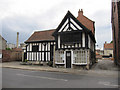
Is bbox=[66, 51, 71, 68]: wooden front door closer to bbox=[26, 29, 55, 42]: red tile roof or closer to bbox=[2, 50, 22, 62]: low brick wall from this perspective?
bbox=[26, 29, 55, 42]: red tile roof

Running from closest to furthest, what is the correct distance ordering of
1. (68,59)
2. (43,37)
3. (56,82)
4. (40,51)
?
(56,82)
(68,59)
(40,51)
(43,37)

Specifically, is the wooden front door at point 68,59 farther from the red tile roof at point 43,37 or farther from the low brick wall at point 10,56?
the low brick wall at point 10,56

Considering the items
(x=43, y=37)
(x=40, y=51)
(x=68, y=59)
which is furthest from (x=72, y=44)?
(x=43, y=37)

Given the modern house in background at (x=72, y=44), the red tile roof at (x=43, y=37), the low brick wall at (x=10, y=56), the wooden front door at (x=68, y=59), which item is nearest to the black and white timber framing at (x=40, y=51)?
the red tile roof at (x=43, y=37)

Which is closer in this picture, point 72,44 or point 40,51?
point 72,44

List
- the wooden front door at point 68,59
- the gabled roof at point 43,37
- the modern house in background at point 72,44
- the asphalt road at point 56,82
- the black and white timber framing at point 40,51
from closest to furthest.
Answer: the asphalt road at point 56,82 → the modern house in background at point 72,44 → the wooden front door at point 68,59 → the black and white timber framing at point 40,51 → the gabled roof at point 43,37

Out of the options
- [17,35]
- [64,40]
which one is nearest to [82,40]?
[64,40]

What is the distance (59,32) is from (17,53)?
15.4 metres

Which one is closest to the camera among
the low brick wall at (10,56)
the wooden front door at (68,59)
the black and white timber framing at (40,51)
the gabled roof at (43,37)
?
the wooden front door at (68,59)

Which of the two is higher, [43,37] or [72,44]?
[43,37]

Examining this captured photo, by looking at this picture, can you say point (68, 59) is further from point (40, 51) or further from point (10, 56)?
point (10, 56)

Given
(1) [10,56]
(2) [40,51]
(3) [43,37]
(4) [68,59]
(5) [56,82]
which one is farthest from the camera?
(1) [10,56]

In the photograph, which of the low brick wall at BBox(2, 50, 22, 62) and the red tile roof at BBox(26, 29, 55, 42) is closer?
the red tile roof at BBox(26, 29, 55, 42)

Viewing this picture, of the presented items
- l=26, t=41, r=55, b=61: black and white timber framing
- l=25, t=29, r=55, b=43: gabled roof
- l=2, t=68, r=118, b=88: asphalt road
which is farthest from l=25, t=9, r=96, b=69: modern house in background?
l=2, t=68, r=118, b=88: asphalt road
